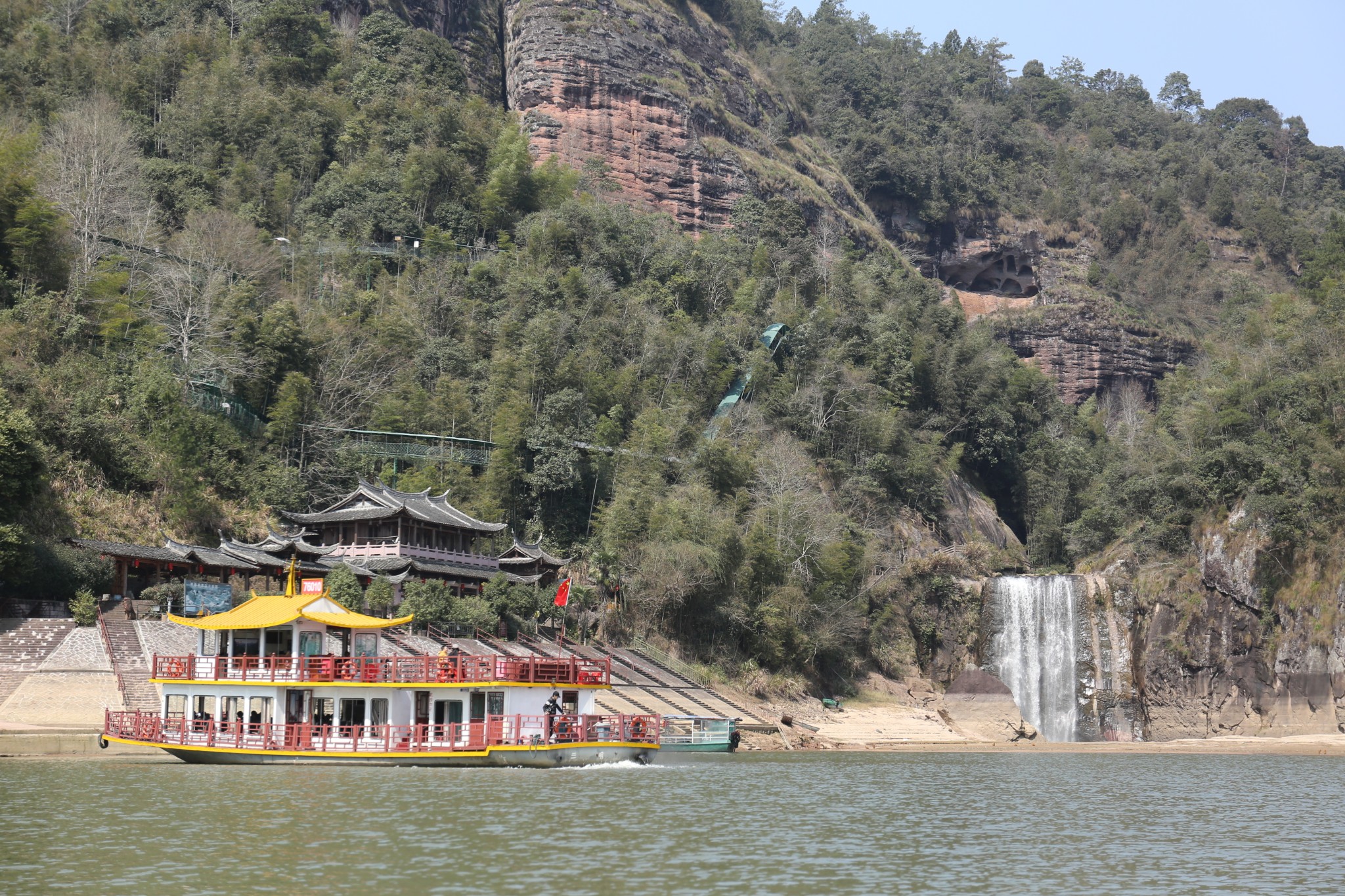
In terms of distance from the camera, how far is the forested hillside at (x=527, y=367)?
5997cm

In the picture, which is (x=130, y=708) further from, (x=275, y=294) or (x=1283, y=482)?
(x=1283, y=482)

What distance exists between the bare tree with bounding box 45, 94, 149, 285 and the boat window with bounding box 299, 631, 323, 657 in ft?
104

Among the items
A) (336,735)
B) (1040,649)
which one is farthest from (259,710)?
(1040,649)

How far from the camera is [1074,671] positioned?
68.6 metres

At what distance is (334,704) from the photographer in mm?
37031

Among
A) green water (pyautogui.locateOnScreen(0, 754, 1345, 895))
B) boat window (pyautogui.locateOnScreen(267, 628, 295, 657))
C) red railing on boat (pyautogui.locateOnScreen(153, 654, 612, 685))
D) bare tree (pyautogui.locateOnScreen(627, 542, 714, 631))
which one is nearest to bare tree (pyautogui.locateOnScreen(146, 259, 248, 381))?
bare tree (pyautogui.locateOnScreen(627, 542, 714, 631))

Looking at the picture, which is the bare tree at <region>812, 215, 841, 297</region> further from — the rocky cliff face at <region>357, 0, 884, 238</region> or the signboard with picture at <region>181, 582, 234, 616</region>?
the signboard with picture at <region>181, 582, 234, 616</region>

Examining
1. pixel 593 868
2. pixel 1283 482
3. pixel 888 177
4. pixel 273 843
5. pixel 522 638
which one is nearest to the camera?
pixel 593 868

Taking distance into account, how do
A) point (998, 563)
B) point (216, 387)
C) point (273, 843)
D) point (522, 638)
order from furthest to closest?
point (998, 563) < point (216, 387) < point (522, 638) < point (273, 843)

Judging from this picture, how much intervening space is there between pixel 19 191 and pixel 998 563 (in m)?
55.5

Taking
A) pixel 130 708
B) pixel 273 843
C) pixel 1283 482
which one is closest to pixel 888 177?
pixel 1283 482

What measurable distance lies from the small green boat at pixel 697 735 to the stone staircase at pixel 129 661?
1691 centimetres

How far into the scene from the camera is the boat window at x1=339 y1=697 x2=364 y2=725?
3694cm

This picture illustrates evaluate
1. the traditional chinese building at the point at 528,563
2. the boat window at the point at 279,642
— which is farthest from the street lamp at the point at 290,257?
the boat window at the point at 279,642
